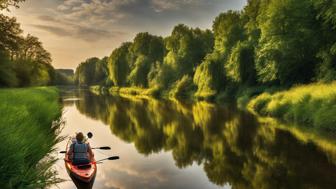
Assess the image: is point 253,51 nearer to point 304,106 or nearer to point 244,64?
point 244,64

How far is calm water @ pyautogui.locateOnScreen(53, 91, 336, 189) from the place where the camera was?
12.4 m

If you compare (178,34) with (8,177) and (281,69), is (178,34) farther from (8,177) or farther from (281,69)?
(8,177)

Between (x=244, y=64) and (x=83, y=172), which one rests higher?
(x=244, y=64)

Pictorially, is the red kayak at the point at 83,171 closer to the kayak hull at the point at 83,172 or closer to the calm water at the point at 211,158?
the kayak hull at the point at 83,172

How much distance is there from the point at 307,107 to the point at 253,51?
22541 millimetres

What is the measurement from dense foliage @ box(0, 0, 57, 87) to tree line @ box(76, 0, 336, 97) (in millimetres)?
22643

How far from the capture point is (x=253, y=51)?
1809 inches

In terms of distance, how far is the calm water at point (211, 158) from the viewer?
12.4m

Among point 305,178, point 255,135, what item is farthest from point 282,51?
point 305,178

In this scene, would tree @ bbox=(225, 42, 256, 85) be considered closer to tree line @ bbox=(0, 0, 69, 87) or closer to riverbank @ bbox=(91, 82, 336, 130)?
riverbank @ bbox=(91, 82, 336, 130)

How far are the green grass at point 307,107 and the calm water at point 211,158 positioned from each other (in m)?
2.31

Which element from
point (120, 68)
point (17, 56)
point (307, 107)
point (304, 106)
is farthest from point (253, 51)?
point (120, 68)

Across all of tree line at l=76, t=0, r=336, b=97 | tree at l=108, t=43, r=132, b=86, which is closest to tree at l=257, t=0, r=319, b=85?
tree line at l=76, t=0, r=336, b=97

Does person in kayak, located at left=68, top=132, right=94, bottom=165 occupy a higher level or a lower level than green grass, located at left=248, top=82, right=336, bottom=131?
lower
